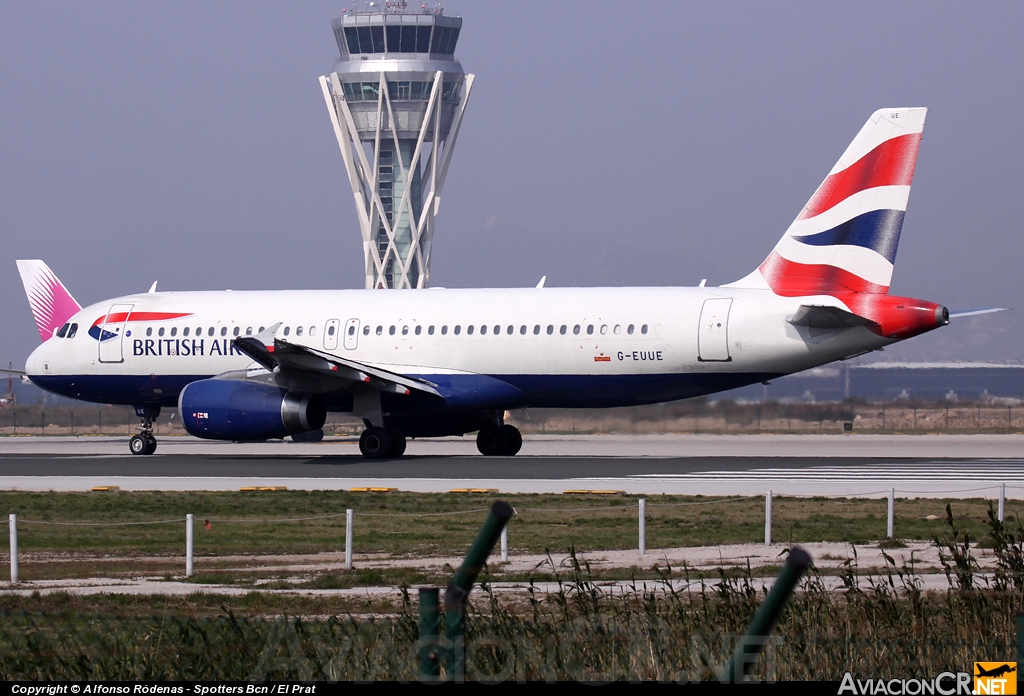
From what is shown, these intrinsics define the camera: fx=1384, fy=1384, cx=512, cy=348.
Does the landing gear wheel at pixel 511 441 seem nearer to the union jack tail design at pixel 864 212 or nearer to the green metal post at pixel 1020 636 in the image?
the union jack tail design at pixel 864 212

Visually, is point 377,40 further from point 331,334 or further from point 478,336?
point 478,336

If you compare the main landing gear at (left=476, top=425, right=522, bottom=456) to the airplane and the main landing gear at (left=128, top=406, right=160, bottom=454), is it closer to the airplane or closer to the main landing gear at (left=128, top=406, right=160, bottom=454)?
the airplane

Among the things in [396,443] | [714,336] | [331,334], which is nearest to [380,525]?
[714,336]

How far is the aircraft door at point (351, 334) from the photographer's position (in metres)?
36.8

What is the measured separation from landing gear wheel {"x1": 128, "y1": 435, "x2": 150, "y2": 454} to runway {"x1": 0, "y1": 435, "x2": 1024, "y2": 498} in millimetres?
1077

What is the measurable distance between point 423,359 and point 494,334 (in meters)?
2.18

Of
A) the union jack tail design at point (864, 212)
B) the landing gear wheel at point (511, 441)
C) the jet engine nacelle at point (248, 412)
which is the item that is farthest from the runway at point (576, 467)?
the union jack tail design at point (864, 212)

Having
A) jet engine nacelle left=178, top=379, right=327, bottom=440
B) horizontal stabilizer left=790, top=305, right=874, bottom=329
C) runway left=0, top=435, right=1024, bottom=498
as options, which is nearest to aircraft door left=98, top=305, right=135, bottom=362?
runway left=0, top=435, right=1024, bottom=498

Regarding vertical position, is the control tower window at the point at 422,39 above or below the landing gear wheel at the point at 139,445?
above

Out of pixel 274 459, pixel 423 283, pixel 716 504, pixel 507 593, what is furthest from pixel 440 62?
pixel 507 593

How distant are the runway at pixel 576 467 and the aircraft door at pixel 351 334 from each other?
9.78ft

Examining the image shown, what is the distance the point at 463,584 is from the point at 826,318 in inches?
1044

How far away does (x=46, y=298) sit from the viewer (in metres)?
51.0

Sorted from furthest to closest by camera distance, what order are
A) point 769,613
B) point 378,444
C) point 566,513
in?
1. point 378,444
2. point 566,513
3. point 769,613
